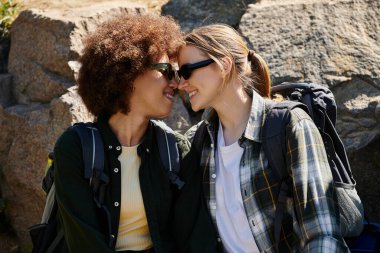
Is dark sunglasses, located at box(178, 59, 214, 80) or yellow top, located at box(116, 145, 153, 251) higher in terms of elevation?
dark sunglasses, located at box(178, 59, 214, 80)

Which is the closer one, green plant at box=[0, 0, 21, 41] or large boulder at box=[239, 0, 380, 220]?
large boulder at box=[239, 0, 380, 220]

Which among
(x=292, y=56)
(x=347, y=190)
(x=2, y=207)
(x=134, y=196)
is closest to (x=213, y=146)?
(x=134, y=196)

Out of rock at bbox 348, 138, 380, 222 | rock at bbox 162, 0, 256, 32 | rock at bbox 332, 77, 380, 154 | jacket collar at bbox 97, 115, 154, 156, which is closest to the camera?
jacket collar at bbox 97, 115, 154, 156

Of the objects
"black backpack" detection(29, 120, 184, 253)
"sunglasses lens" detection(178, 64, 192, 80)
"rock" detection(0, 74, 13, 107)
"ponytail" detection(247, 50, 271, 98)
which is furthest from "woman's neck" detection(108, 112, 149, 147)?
"rock" detection(0, 74, 13, 107)

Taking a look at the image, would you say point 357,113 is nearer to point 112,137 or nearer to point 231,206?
point 231,206

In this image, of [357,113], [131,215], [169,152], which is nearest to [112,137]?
[169,152]

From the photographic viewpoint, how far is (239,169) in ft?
11.1

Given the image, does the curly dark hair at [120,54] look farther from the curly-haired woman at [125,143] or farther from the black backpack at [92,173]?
the black backpack at [92,173]

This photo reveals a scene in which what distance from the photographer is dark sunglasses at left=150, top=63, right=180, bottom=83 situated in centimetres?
366

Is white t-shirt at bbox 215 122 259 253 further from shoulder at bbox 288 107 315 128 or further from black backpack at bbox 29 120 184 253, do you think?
shoulder at bbox 288 107 315 128

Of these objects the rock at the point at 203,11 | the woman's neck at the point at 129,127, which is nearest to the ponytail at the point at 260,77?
the woman's neck at the point at 129,127

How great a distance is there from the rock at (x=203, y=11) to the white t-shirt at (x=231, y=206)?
2517 mm

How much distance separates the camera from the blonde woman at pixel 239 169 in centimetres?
308

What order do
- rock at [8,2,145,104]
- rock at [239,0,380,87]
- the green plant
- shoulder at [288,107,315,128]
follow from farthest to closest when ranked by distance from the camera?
the green plant, rock at [8,2,145,104], rock at [239,0,380,87], shoulder at [288,107,315,128]
